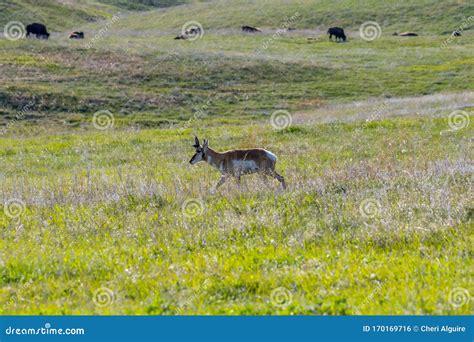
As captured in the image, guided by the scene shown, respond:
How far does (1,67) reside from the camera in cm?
4603

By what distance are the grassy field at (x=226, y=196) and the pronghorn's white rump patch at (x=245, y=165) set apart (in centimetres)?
30

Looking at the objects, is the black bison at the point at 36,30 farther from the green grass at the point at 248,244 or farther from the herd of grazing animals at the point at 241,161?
the herd of grazing animals at the point at 241,161

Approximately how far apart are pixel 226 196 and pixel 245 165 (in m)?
2.82

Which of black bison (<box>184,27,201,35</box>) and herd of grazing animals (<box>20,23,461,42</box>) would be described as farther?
black bison (<box>184,27,201,35</box>)

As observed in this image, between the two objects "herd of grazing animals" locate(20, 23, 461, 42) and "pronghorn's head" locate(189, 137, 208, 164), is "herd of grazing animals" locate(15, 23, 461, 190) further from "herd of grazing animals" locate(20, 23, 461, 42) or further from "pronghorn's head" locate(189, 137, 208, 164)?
"herd of grazing animals" locate(20, 23, 461, 42)

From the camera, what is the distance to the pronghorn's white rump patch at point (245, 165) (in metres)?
15.2

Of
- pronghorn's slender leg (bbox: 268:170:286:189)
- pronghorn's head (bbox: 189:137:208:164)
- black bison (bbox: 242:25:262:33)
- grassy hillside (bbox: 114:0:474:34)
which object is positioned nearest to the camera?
pronghorn's slender leg (bbox: 268:170:286:189)

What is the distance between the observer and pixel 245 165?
1531 centimetres

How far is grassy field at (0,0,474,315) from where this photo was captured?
25.8 feet

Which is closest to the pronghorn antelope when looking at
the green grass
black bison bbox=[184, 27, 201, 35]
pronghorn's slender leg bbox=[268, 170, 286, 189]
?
pronghorn's slender leg bbox=[268, 170, 286, 189]

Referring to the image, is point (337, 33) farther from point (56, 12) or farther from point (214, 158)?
point (214, 158)

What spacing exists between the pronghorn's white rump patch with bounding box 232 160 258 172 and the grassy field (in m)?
0.30

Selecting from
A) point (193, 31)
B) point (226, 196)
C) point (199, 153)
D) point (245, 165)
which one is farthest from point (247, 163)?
point (193, 31)

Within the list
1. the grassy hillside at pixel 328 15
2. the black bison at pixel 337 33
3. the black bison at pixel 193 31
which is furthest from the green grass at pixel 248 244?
A: the grassy hillside at pixel 328 15
